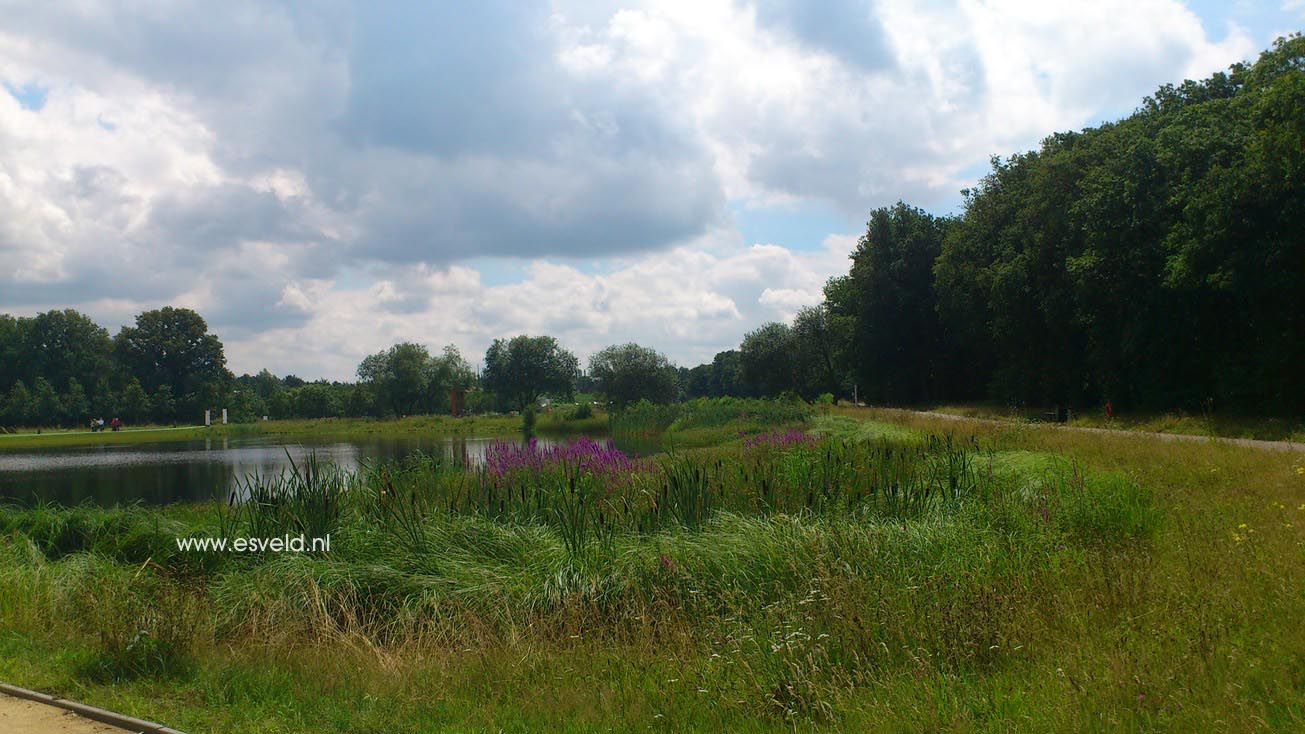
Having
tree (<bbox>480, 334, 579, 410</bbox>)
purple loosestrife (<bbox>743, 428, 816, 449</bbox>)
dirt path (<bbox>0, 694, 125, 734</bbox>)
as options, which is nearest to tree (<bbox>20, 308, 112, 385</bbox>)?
tree (<bbox>480, 334, 579, 410</bbox>)

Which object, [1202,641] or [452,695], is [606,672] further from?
[1202,641]

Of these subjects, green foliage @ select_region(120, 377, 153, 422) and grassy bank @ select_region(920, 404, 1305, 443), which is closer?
grassy bank @ select_region(920, 404, 1305, 443)

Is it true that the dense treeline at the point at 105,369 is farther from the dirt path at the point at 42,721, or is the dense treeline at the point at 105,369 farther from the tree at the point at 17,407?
the dirt path at the point at 42,721

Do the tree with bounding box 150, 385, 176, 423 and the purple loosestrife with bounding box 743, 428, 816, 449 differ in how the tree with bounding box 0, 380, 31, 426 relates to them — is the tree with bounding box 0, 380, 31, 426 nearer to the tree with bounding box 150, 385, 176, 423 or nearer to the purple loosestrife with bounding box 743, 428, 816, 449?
the tree with bounding box 150, 385, 176, 423

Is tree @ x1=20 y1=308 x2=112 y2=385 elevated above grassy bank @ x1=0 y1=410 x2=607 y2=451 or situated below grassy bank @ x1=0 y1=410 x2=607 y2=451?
above

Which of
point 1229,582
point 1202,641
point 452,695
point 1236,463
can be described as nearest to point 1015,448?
point 1236,463

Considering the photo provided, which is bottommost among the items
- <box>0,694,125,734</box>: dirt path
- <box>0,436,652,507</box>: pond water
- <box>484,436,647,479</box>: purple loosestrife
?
<box>0,436,652,507</box>: pond water

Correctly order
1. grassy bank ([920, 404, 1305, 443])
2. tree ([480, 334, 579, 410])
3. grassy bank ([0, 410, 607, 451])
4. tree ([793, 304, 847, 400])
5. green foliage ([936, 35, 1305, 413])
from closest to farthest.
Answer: grassy bank ([920, 404, 1305, 443]) → green foliage ([936, 35, 1305, 413]) → grassy bank ([0, 410, 607, 451]) → tree ([793, 304, 847, 400]) → tree ([480, 334, 579, 410])

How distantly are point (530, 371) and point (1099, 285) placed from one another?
7601 centimetres

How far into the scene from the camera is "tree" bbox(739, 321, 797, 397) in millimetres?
72312

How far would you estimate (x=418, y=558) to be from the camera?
843 centimetres

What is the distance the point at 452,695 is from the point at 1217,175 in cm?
2514

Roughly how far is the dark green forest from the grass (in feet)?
45.0

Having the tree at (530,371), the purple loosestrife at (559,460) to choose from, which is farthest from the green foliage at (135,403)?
the purple loosestrife at (559,460)
